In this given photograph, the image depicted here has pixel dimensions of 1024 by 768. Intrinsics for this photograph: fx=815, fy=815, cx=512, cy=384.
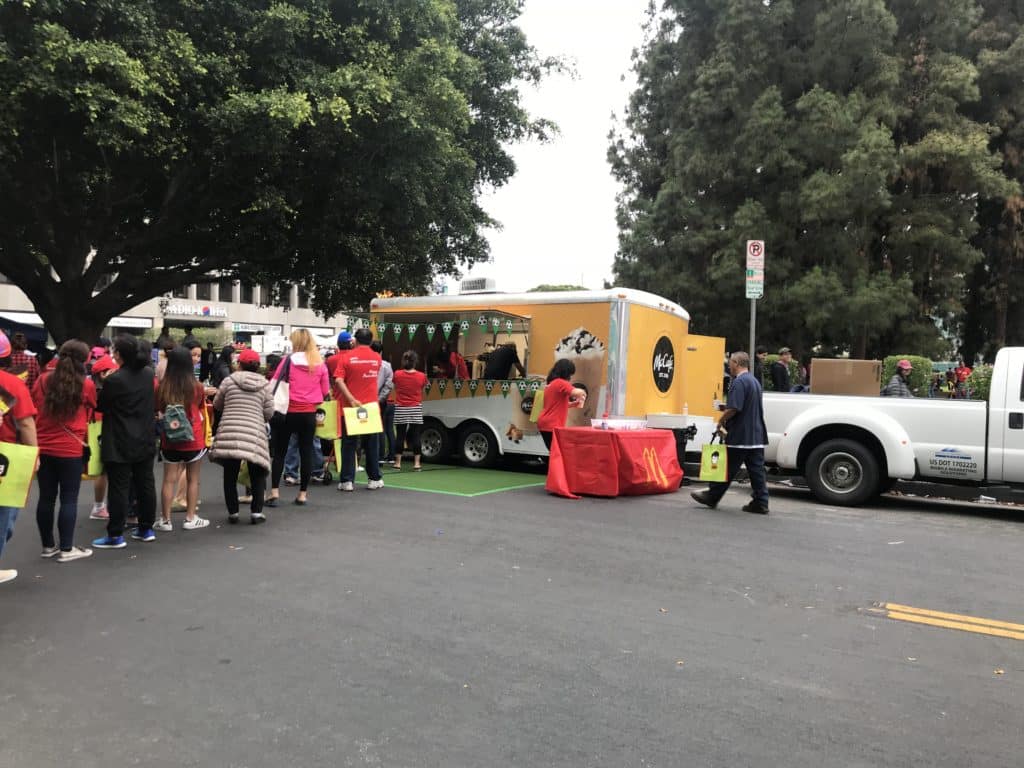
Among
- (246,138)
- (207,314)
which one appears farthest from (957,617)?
(207,314)

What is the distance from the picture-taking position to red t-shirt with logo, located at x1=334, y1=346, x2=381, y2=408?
980cm

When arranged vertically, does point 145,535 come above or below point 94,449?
below

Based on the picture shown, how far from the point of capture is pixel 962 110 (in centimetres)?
2195

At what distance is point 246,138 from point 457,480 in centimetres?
644

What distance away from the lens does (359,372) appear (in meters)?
9.81

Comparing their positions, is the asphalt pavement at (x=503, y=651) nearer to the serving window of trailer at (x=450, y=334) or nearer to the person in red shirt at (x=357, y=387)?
the person in red shirt at (x=357, y=387)

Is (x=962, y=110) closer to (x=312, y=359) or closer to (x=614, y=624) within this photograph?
(x=312, y=359)

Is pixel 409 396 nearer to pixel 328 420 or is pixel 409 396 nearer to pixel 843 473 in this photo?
pixel 328 420

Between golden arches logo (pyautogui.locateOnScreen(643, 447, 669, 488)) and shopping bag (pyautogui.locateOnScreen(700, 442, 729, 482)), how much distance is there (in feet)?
3.38

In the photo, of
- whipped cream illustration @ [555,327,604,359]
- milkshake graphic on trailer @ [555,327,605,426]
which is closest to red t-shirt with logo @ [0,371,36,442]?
milkshake graphic on trailer @ [555,327,605,426]

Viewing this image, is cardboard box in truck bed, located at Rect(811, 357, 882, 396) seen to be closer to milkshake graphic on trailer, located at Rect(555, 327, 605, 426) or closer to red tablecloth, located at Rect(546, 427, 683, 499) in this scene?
red tablecloth, located at Rect(546, 427, 683, 499)

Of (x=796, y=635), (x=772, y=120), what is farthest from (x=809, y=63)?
(x=796, y=635)

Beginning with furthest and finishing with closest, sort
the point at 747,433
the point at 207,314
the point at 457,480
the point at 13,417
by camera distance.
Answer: the point at 207,314
the point at 457,480
the point at 747,433
the point at 13,417

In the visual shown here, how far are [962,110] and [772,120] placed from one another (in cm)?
544
